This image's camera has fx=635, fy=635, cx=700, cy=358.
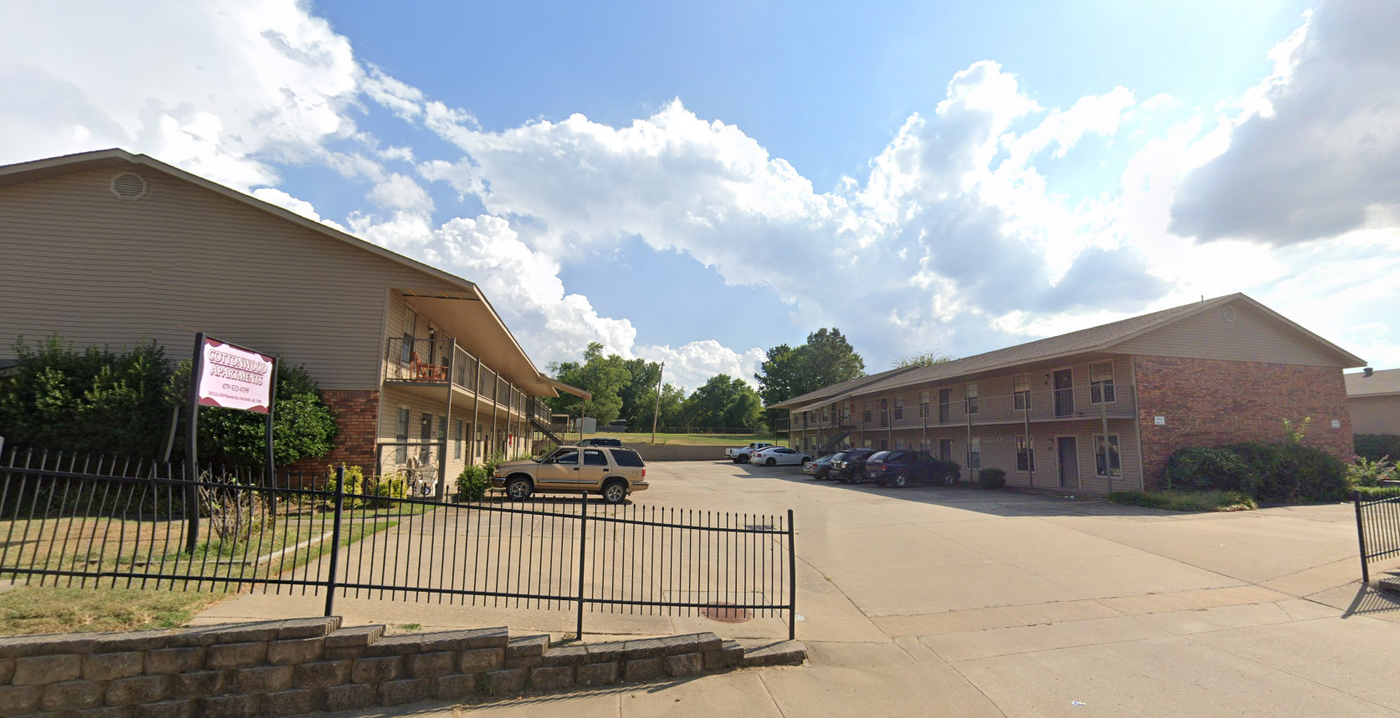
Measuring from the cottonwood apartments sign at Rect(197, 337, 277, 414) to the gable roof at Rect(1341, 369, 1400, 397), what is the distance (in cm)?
4337

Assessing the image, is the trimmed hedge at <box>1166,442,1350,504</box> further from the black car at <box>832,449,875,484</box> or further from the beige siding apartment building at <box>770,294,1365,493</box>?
the black car at <box>832,449,875,484</box>

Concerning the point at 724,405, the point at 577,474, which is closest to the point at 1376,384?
the point at 577,474

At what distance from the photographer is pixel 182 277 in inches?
594

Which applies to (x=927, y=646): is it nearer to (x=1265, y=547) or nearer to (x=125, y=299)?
(x=1265, y=547)

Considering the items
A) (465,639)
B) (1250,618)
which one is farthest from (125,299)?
(1250,618)

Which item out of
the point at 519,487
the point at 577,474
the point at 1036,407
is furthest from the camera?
the point at 1036,407

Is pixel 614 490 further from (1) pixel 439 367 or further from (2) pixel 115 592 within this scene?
(2) pixel 115 592

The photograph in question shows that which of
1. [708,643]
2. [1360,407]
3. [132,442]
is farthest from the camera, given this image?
[1360,407]

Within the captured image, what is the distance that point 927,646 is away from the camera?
662cm

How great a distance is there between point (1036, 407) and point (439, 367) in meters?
21.4

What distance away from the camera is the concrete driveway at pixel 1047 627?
523 cm

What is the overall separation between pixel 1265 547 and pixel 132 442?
72.1ft

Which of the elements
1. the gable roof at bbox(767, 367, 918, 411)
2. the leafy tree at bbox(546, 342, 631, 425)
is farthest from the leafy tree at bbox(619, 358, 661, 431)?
the gable roof at bbox(767, 367, 918, 411)

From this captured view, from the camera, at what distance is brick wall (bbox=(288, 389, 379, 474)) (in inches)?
595
